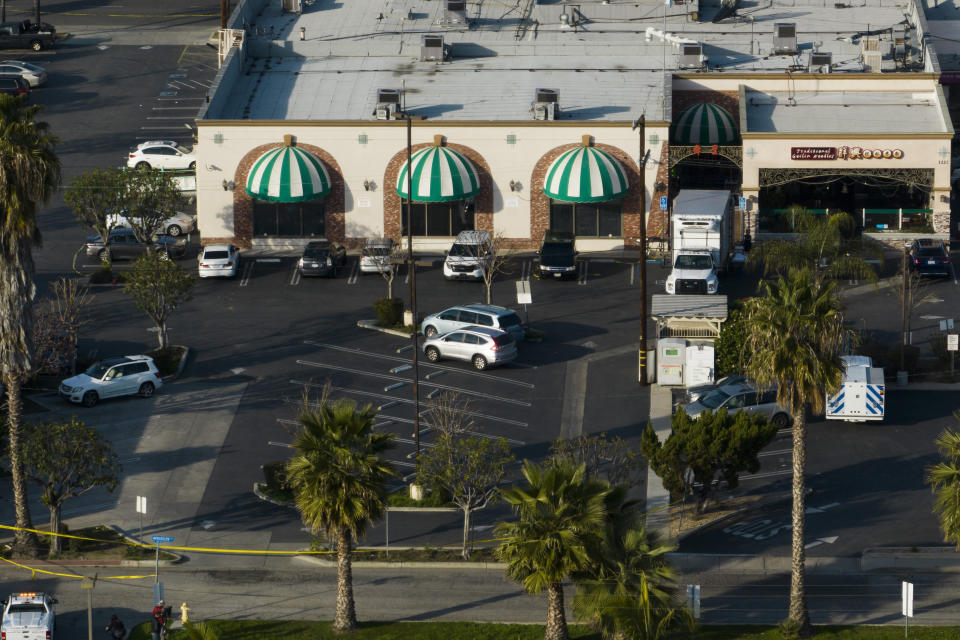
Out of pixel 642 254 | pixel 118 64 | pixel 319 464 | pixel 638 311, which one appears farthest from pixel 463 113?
pixel 319 464

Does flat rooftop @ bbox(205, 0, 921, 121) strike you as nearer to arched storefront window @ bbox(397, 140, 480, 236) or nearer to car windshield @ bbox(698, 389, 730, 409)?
arched storefront window @ bbox(397, 140, 480, 236)

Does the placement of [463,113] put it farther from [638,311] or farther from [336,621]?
[336,621]

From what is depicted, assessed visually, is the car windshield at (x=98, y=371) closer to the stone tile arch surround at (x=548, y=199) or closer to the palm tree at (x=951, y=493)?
the stone tile arch surround at (x=548, y=199)

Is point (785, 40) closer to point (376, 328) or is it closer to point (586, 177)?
point (586, 177)

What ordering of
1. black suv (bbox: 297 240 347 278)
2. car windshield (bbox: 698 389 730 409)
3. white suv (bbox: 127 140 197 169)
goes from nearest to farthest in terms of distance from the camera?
car windshield (bbox: 698 389 730 409), black suv (bbox: 297 240 347 278), white suv (bbox: 127 140 197 169)

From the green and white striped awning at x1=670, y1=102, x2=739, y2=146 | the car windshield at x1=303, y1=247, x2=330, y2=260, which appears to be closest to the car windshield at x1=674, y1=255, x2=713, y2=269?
the green and white striped awning at x1=670, y1=102, x2=739, y2=146

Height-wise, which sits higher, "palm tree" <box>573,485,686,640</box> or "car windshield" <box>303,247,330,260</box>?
"car windshield" <box>303,247,330,260</box>
